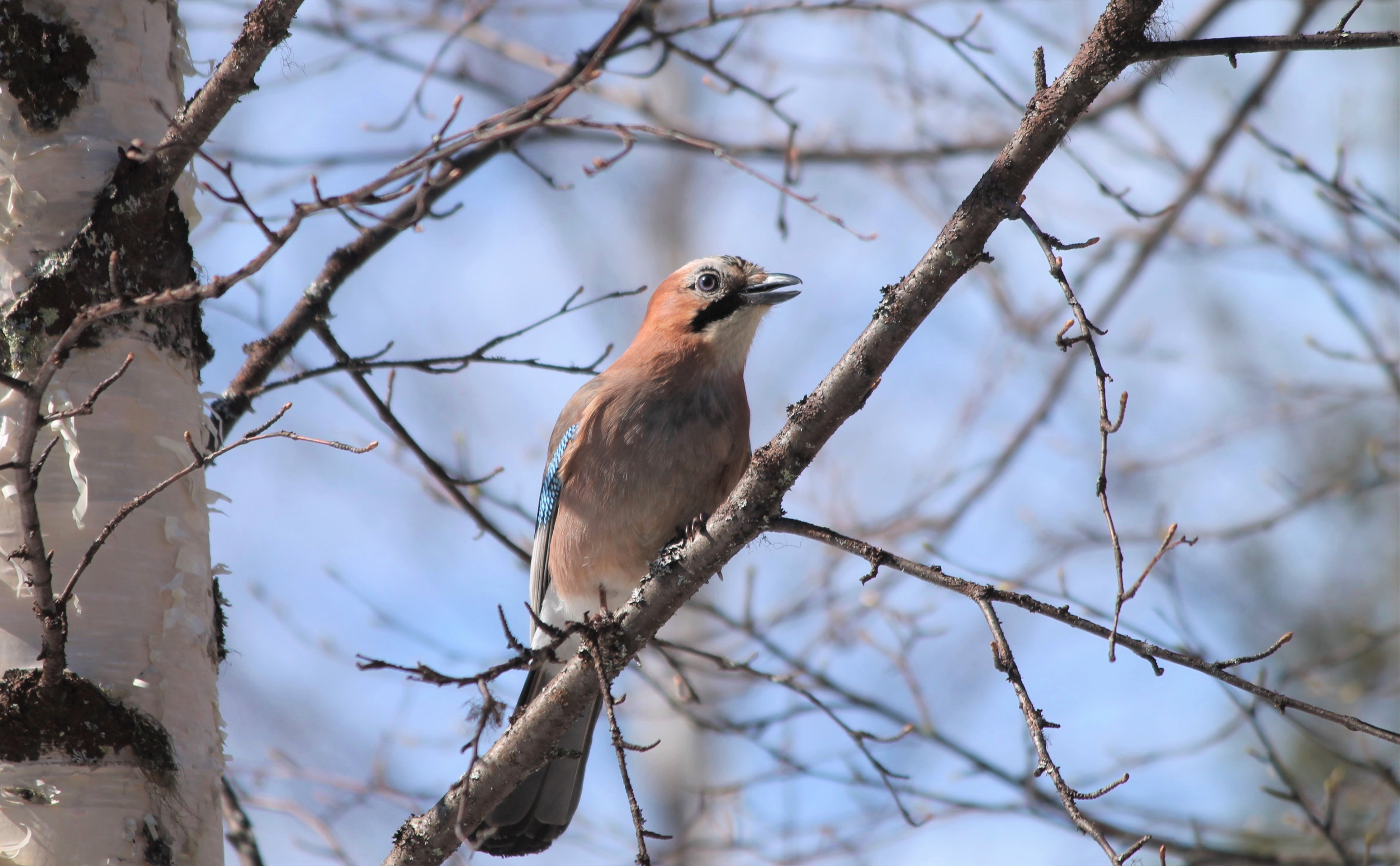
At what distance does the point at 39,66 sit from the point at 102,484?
91cm

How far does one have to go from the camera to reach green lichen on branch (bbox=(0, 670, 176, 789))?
2.11 metres

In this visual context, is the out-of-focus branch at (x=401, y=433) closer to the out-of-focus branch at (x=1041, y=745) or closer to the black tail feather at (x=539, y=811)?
the black tail feather at (x=539, y=811)

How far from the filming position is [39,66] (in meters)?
2.43

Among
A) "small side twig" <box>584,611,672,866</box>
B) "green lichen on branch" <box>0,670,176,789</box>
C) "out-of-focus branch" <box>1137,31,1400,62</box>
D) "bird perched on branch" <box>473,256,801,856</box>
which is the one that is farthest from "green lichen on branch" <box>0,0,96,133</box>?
"out-of-focus branch" <box>1137,31,1400,62</box>

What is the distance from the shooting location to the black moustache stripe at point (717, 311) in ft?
14.1

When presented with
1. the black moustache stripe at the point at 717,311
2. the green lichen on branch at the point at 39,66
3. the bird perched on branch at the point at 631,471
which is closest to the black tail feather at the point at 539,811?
the bird perched on branch at the point at 631,471

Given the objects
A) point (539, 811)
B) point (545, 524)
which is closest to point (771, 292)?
point (545, 524)

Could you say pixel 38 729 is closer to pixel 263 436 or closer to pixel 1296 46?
pixel 263 436

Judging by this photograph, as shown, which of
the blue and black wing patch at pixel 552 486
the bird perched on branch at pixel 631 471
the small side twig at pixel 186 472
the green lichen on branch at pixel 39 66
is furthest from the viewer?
the blue and black wing patch at pixel 552 486

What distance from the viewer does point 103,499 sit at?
231 centimetres

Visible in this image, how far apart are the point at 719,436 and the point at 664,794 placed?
246 inches

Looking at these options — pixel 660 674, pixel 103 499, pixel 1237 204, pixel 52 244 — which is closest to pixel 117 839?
pixel 103 499

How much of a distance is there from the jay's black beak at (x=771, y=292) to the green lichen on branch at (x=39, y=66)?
2384mm

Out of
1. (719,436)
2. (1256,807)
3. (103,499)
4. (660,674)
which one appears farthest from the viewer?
(1256,807)
